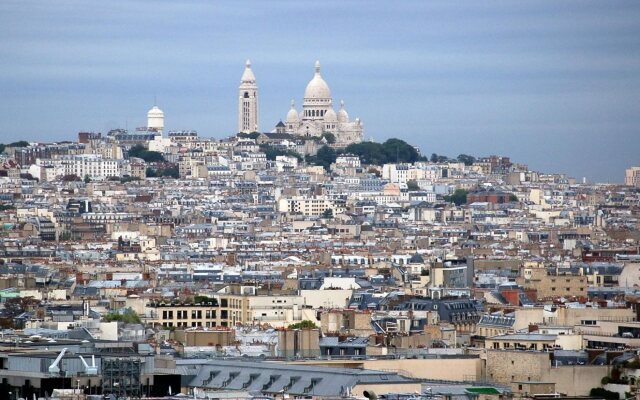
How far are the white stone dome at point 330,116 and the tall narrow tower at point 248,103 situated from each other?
4.48 meters

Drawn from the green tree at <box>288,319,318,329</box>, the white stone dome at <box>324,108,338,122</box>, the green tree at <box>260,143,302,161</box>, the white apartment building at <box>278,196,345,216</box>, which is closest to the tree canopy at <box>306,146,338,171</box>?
the green tree at <box>260,143,302,161</box>

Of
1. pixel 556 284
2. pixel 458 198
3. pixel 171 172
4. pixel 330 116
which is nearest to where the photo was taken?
pixel 556 284

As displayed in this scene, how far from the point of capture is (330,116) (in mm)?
189750

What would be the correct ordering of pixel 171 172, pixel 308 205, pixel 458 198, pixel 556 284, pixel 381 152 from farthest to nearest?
1. pixel 381 152
2. pixel 171 172
3. pixel 458 198
4. pixel 308 205
5. pixel 556 284

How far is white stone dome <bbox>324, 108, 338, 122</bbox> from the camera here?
190m

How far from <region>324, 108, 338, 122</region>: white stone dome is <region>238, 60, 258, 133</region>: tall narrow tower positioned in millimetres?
4480

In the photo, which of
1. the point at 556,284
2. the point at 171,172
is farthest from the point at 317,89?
the point at 556,284

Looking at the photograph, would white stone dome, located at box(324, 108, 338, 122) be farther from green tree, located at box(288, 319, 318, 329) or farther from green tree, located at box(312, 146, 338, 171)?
green tree, located at box(288, 319, 318, 329)

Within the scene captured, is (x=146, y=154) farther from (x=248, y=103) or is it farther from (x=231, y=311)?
(x=231, y=311)

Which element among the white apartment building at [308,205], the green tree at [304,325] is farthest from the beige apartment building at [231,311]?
the white apartment building at [308,205]

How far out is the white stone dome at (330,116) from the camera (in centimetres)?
18975

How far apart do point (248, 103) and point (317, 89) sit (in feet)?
14.9

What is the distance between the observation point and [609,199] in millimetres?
157750

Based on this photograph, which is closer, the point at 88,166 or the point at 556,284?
the point at 556,284
